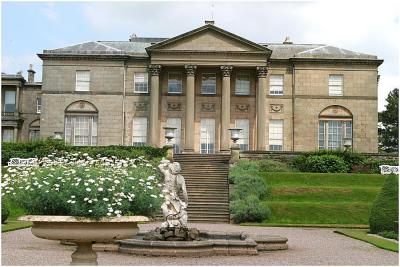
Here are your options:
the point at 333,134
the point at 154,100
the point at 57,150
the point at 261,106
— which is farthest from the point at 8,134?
the point at 333,134

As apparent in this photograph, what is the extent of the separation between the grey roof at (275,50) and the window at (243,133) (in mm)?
5062

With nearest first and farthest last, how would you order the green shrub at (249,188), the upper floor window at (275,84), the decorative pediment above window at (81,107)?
the green shrub at (249,188) → the decorative pediment above window at (81,107) → the upper floor window at (275,84)

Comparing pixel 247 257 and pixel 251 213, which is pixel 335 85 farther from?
pixel 247 257

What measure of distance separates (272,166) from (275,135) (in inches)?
251

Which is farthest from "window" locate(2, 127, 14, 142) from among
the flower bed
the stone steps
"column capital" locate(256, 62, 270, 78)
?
the flower bed

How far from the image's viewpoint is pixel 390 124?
68.8m

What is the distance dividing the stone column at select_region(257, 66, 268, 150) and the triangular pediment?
4.46 ft

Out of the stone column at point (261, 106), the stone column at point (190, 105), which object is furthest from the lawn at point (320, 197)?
the stone column at point (190, 105)

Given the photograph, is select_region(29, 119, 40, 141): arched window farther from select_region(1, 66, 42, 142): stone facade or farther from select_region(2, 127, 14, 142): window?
select_region(2, 127, 14, 142): window

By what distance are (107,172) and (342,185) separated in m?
23.8

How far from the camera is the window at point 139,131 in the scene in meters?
41.7

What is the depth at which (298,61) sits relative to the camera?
42219 mm

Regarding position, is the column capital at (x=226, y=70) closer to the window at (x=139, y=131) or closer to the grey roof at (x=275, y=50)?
the grey roof at (x=275, y=50)

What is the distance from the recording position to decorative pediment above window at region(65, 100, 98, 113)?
41688 millimetres
